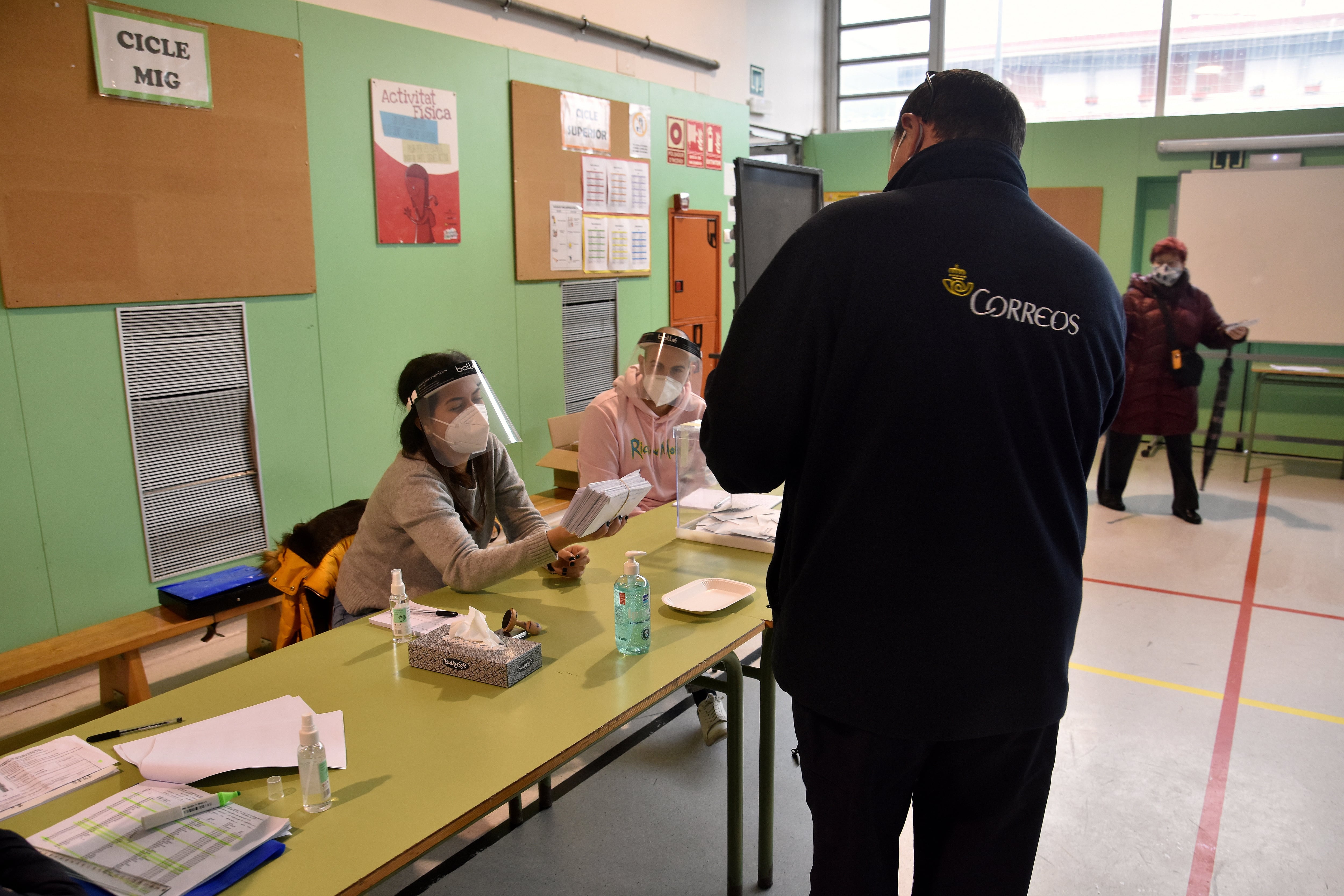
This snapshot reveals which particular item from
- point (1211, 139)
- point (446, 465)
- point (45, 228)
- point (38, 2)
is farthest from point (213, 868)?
point (1211, 139)

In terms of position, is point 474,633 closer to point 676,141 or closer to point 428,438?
point 428,438

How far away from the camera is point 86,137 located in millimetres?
3193

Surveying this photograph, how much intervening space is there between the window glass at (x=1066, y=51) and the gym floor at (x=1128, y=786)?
5.76 m

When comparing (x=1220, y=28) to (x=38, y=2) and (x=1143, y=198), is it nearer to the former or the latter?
(x=1143, y=198)

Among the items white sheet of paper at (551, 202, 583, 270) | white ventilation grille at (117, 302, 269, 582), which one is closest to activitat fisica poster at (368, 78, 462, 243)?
white sheet of paper at (551, 202, 583, 270)

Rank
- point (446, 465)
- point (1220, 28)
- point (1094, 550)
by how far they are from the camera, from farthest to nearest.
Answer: point (1220, 28) → point (1094, 550) → point (446, 465)

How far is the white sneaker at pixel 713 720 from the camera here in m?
2.96

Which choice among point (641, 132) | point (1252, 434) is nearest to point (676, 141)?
point (641, 132)

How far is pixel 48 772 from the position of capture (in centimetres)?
142

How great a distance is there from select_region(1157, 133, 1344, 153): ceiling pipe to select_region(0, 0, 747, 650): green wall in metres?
4.56

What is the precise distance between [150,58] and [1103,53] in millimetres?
8185

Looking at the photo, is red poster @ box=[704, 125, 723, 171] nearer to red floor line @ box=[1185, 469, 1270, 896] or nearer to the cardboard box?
the cardboard box

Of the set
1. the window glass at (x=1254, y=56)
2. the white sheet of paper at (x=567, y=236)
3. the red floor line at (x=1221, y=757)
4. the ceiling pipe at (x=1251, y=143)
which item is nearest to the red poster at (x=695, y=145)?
the white sheet of paper at (x=567, y=236)

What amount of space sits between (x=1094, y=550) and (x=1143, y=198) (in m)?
4.43
